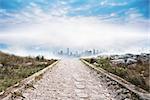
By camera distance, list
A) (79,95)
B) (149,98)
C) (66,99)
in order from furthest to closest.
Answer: (79,95) → (66,99) → (149,98)

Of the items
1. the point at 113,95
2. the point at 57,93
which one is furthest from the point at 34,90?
the point at 113,95

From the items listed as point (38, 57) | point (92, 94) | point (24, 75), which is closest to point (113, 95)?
point (92, 94)

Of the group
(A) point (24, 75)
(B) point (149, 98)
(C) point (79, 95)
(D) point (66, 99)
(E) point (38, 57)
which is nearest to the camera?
(B) point (149, 98)

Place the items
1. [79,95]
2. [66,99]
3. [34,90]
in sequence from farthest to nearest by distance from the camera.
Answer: [34,90] < [79,95] < [66,99]

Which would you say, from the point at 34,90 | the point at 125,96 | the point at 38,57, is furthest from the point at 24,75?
the point at 38,57

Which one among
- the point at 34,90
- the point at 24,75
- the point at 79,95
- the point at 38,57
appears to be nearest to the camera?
the point at 79,95

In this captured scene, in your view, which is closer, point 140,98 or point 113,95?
point 140,98

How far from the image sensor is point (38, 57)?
1412 inches

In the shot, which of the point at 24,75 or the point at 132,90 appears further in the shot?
the point at 24,75

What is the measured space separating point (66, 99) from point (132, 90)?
6.13ft

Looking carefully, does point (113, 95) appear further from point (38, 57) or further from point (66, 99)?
point (38, 57)

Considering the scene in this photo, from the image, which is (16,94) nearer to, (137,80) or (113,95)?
(113,95)

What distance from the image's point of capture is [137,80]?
31.4ft

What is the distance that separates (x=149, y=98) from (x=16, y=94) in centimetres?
350
